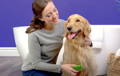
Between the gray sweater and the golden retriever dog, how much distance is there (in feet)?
0.55

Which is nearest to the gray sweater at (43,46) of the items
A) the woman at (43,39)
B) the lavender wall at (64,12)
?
the woman at (43,39)

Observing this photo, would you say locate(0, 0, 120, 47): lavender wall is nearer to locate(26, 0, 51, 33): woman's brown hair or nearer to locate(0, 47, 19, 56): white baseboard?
locate(0, 47, 19, 56): white baseboard

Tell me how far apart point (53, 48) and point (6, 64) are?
186 cm

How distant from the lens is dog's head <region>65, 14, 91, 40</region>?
159 cm

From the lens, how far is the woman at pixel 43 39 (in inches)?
69.7

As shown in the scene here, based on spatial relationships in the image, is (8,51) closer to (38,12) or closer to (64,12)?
(64,12)

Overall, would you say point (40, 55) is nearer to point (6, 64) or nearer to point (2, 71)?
point (2, 71)

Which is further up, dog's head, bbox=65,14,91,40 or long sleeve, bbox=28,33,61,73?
dog's head, bbox=65,14,91,40

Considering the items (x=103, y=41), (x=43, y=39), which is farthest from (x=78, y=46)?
(x=103, y=41)

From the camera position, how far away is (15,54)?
4.03 m

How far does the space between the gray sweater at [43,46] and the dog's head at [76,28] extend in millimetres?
204

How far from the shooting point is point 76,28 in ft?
5.21

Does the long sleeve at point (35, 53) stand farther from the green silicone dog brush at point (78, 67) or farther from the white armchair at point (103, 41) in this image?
the white armchair at point (103, 41)

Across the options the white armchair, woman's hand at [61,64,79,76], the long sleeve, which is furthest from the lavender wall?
woman's hand at [61,64,79,76]
